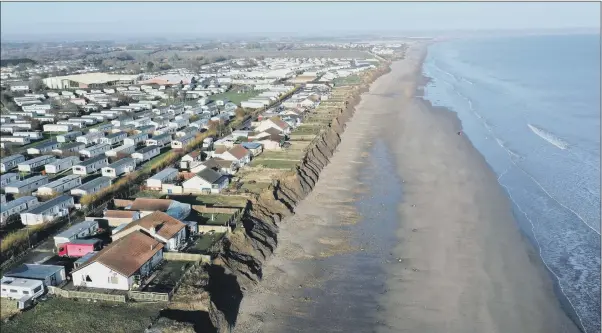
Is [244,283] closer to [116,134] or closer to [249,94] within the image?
[116,134]

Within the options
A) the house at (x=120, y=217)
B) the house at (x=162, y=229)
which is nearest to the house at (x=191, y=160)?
the house at (x=120, y=217)

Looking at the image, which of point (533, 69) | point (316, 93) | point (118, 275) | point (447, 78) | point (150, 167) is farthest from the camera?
point (533, 69)

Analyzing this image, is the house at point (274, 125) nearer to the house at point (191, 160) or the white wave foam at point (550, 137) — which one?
the house at point (191, 160)

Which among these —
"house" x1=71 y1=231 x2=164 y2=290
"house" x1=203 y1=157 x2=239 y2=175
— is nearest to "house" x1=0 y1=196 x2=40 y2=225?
"house" x1=71 y1=231 x2=164 y2=290

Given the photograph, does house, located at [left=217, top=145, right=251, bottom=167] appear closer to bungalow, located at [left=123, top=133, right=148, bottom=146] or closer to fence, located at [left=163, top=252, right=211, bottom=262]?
bungalow, located at [left=123, top=133, right=148, bottom=146]

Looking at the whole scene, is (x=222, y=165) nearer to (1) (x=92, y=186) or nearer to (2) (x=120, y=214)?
(1) (x=92, y=186)

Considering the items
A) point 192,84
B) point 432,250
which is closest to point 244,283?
point 432,250
